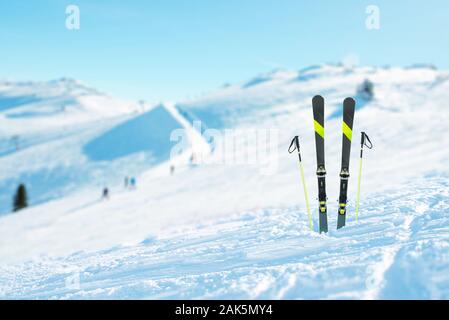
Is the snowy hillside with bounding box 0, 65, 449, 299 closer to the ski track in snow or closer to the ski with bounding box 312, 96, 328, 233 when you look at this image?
the ski track in snow

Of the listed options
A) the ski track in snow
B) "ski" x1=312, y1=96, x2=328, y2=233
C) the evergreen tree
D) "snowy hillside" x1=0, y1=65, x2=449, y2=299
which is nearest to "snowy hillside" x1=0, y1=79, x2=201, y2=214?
"snowy hillside" x1=0, y1=65, x2=449, y2=299

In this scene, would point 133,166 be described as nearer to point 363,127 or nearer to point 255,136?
point 255,136

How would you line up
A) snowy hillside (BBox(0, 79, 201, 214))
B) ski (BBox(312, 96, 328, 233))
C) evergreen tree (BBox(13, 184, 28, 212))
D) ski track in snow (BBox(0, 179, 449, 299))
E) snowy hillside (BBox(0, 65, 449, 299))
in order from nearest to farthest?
ski track in snow (BBox(0, 179, 449, 299)) < snowy hillside (BBox(0, 65, 449, 299)) < ski (BBox(312, 96, 328, 233)) < evergreen tree (BBox(13, 184, 28, 212)) < snowy hillside (BBox(0, 79, 201, 214))

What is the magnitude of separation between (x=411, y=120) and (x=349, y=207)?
2707 cm

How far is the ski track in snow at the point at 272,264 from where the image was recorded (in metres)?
4.14

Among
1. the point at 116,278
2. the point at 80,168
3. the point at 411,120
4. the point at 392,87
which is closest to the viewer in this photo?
the point at 116,278

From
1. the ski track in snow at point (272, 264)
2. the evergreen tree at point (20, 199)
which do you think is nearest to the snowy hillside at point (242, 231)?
the ski track in snow at point (272, 264)

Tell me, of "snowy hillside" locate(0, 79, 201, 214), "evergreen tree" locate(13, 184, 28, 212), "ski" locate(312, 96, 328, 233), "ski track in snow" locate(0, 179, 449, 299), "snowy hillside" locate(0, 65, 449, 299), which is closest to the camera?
"ski track in snow" locate(0, 179, 449, 299)

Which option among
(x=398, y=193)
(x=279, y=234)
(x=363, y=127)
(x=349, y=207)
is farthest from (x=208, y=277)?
(x=363, y=127)

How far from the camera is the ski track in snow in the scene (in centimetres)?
414

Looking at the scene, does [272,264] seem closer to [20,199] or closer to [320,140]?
[320,140]

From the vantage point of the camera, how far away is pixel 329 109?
50938 mm

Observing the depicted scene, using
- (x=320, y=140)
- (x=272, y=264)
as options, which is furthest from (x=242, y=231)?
(x=320, y=140)

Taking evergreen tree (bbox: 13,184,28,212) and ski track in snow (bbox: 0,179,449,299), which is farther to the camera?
evergreen tree (bbox: 13,184,28,212)
